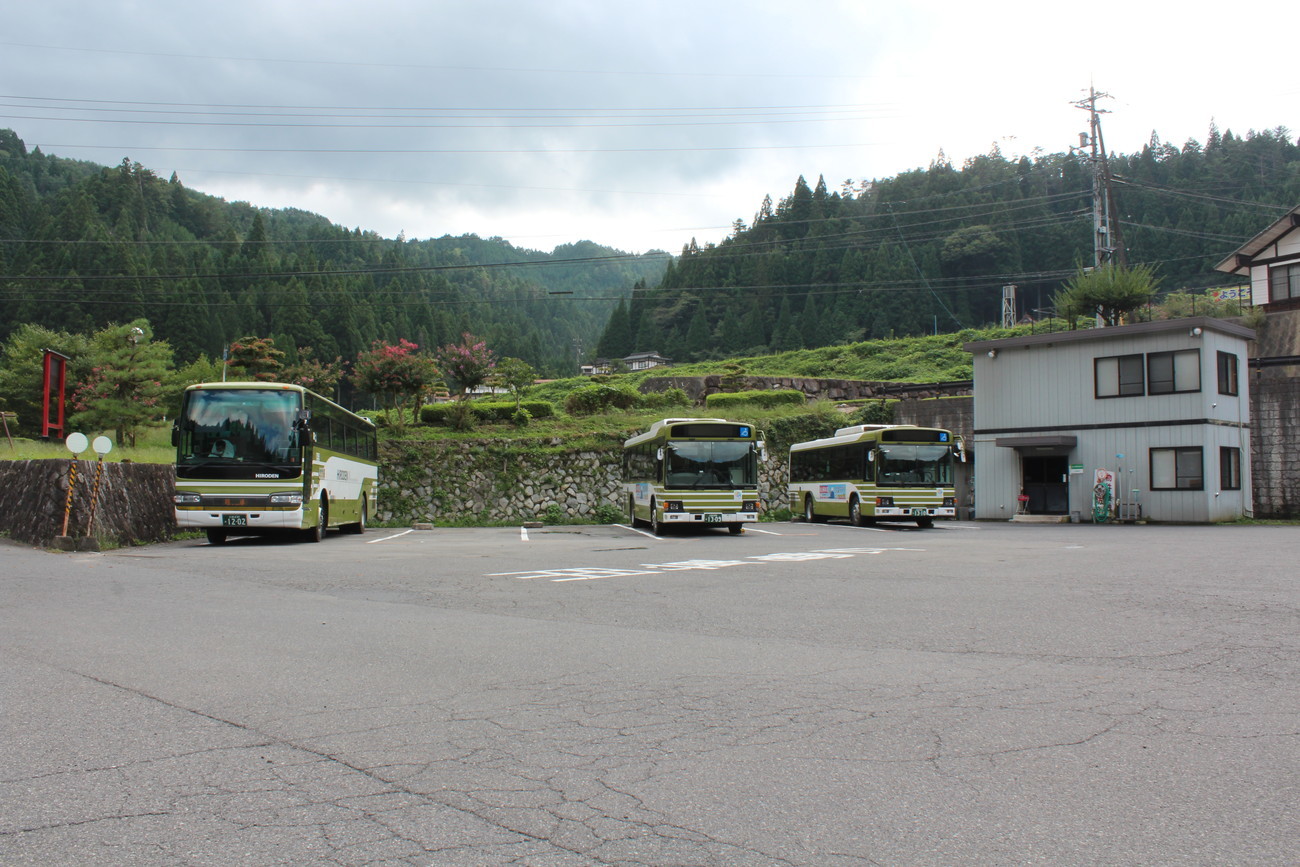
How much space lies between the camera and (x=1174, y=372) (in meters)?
26.0

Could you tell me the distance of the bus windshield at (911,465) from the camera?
2534cm

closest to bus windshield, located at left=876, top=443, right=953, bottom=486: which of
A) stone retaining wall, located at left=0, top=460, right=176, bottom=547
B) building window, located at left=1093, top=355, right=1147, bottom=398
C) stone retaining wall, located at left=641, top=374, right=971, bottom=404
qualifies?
building window, located at left=1093, top=355, right=1147, bottom=398

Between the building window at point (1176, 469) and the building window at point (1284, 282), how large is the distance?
53.6ft

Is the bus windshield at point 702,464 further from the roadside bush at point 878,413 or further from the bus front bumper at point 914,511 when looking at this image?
the roadside bush at point 878,413

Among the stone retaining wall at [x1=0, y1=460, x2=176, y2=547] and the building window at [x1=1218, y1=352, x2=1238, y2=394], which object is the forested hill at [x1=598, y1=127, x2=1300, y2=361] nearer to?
the building window at [x1=1218, y1=352, x2=1238, y2=394]

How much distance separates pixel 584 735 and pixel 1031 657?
373cm

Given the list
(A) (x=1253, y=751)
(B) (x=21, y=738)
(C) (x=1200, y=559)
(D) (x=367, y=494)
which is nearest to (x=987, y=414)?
(C) (x=1200, y=559)

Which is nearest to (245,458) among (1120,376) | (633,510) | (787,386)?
(633,510)

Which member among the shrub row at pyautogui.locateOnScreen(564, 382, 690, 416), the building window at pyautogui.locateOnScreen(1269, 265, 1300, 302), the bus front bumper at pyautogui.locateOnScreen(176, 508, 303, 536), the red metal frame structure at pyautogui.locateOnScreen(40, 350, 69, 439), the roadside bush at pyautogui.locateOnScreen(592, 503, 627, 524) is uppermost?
the building window at pyautogui.locateOnScreen(1269, 265, 1300, 302)

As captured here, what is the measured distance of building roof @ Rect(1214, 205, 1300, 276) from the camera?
117ft

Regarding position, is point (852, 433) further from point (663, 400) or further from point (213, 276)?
point (213, 276)

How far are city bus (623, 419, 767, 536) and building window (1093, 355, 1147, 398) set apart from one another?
12.1m

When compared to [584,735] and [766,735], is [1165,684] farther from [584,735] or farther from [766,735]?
[584,735]

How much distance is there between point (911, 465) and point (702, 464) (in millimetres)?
6813
